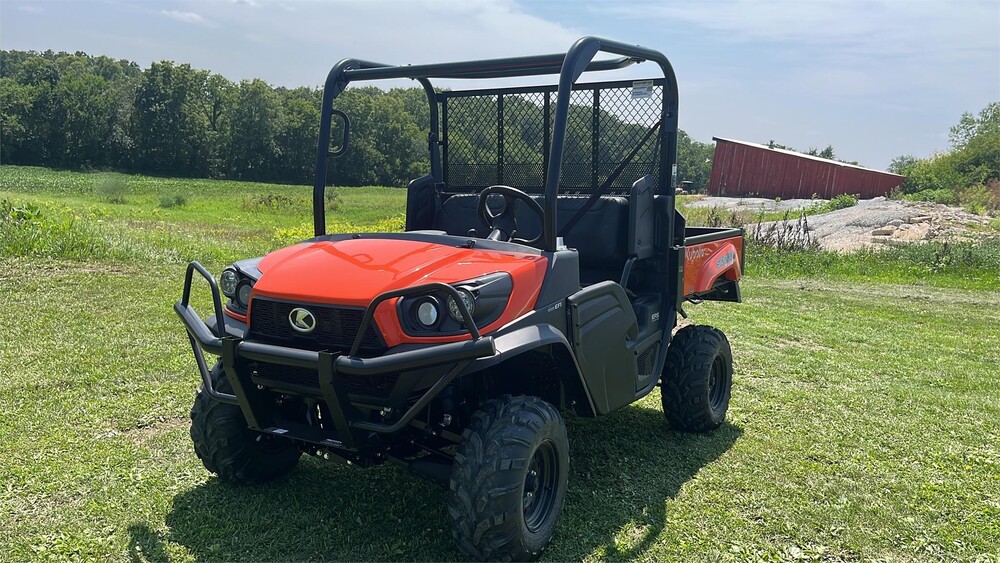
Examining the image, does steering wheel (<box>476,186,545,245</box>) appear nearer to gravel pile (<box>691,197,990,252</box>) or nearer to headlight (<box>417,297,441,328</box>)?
headlight (<box>417,297,441,328</box>)

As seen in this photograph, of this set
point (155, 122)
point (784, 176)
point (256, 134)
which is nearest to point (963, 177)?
point (784, 176)

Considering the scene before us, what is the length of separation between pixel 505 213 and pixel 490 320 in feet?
3.48

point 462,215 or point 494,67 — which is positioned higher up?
point 494,67

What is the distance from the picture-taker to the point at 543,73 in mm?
4316

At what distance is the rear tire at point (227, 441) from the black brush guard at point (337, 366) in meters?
0.34

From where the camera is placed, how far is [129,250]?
1078 centimetres

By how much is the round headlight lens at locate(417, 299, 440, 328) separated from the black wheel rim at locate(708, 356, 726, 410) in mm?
2602

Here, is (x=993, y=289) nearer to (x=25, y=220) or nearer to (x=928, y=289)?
(x=928, y=289)

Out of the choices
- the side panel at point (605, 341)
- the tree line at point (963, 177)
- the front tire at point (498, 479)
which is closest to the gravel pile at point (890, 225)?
the tree line at point (963, 177)

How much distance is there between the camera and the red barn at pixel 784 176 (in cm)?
3644

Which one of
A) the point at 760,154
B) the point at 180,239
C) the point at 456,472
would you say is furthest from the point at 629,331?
the point at 760,154

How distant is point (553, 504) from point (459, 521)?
570 millimetres

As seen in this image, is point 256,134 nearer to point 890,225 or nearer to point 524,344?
point 890,225

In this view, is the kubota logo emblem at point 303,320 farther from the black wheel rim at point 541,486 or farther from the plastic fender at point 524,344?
the black wheel rim at point 541,486
